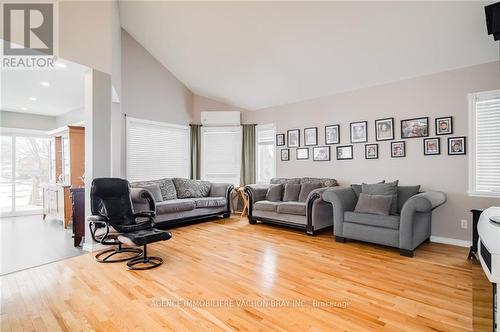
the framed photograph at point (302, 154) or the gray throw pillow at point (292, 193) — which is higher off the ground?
the framed photograph at point (302, 154)

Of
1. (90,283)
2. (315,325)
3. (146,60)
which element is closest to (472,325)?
(315,325)

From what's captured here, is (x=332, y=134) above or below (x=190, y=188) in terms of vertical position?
above

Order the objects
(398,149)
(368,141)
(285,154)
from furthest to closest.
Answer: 1. (285,154)
2. (368,141)
3. (398,149)

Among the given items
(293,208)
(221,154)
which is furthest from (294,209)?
(221,154)

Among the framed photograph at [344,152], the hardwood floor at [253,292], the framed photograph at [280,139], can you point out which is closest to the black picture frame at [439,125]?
the framed photograph at [344,152]

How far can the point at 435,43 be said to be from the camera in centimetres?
353

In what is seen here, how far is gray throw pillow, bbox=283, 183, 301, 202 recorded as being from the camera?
17.0 ft

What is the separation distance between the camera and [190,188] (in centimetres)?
591

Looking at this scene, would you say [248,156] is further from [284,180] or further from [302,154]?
[302,154]

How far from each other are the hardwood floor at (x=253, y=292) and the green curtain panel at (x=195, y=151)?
324cm

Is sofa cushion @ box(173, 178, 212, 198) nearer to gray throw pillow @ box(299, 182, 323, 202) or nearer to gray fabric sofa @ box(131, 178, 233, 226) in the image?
gray fabric sofa @ box(131, 178, 233, 226)

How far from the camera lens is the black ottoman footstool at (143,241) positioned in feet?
9.75

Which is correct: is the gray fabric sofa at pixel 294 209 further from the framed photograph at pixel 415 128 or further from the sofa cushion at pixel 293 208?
the framed photograph at pixel 415 128

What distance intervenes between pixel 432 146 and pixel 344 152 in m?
1.43
